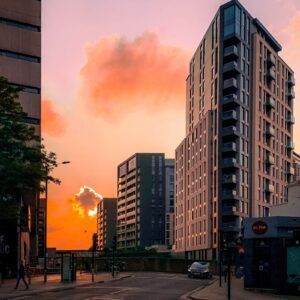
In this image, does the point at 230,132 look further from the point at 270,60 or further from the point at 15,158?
the point at 15,158

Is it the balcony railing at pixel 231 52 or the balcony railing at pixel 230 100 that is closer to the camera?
the balcony railing at pixel 230 100

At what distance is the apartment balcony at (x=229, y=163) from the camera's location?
105938 millimetres

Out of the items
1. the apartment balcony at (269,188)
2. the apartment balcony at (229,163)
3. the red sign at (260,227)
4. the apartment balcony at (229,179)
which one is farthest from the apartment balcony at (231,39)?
the red sign at (260,227)

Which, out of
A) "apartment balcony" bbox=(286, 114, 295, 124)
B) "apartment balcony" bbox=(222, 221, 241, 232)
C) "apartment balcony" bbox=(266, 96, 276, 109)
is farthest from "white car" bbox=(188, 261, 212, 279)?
"apartment balcony" bbox=(286, 114, 295, 124)

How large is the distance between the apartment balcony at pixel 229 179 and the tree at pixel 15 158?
2808 inches

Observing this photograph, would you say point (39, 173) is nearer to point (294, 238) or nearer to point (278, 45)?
point (294, 238)

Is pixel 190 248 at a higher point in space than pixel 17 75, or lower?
lower

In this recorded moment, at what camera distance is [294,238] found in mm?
33438

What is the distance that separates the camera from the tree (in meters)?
32.8

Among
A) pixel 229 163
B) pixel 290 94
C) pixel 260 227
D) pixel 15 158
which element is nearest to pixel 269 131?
pixel 229 163

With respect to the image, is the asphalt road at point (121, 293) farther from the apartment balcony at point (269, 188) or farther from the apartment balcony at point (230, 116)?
the apartment balcony at point (269, 188)

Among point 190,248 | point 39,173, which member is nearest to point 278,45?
point 190,248

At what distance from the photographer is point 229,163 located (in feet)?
349

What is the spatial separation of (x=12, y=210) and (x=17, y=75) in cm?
4355
